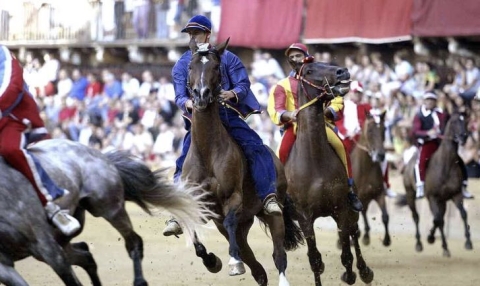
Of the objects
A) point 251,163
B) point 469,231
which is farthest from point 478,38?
point 251,163

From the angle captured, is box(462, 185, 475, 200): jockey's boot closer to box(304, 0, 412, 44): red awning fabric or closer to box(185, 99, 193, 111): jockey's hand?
box(304, 0, 412, 44): red awning fabric

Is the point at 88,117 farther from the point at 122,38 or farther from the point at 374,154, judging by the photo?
the point at 374,154

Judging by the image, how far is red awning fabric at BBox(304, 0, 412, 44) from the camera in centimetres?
2095

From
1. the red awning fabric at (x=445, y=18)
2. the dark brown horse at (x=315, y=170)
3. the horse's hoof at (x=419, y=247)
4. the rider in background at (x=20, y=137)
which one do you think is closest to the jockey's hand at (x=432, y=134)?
the horse's hoof at (x=419, y=247)

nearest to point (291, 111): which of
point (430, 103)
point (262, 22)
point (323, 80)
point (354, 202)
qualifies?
point (323, 80)

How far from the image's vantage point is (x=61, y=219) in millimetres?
8633

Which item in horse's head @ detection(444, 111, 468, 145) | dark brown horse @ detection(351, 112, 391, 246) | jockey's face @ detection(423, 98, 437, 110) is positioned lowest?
dark brown horse @ detection(351, 112, 391, 246)

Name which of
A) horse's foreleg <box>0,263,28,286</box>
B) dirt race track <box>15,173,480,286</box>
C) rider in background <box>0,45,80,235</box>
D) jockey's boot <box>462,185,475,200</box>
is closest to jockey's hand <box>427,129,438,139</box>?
jockey's boot <box>462,185,475,200</box>

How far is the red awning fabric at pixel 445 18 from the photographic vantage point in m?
19.4

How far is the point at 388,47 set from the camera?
22.0m

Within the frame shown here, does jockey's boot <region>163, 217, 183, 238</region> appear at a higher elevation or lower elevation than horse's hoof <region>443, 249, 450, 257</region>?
higher

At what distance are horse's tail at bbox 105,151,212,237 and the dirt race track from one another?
2.23m

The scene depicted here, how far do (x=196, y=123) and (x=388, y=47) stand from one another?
506 inches

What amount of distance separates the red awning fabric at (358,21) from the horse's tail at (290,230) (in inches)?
408
